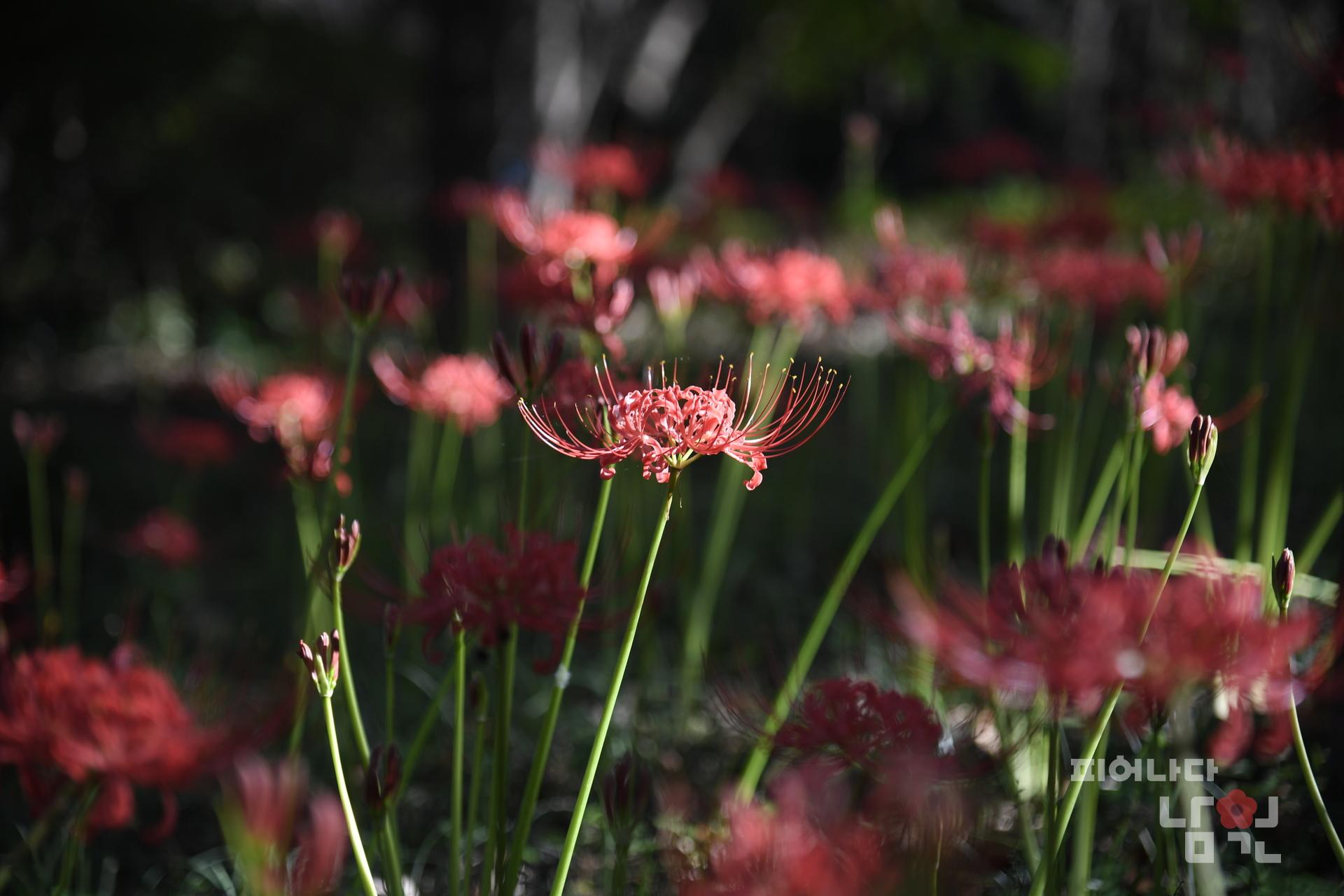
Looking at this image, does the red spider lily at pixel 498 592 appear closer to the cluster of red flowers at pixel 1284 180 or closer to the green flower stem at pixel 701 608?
the green flower stem at pixel 701 608

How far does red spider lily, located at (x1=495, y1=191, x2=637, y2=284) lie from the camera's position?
164 centimetres

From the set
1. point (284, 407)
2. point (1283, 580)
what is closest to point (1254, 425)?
point (1283, 580)

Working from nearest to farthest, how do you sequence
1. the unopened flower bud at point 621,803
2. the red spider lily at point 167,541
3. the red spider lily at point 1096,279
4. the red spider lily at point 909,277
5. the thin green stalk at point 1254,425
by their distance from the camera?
the unopened flower bud at point 621,803, the thin green stalk at point 1254,425, the red spider lily at point 909,277, the red spider lily at point 1096,279, the red spider lily at point 167,541

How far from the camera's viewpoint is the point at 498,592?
1.12 metres

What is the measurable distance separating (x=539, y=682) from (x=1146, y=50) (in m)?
10.6

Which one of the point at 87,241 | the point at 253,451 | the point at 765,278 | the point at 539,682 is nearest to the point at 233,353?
the point at 87,241

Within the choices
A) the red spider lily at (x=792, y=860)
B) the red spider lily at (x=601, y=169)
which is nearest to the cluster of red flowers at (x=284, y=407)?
the red spider lily at (x=792, y=860)

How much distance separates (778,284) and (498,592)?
1.05m

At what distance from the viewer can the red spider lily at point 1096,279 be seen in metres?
2.21

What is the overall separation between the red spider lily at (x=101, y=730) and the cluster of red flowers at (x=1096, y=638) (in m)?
0.83

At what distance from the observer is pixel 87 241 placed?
638cm

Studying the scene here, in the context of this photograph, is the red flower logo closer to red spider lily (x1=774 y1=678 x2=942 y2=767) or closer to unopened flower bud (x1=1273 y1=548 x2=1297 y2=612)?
unopened flower bud (x1=1273 y1=548 x2=1297 y2=612)

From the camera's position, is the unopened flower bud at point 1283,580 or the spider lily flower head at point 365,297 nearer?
the unopened flower bud at point 1283,580

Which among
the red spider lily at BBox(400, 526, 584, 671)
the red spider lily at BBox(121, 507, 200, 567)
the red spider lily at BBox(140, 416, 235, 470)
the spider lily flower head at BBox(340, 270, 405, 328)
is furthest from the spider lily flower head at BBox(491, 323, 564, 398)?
the red spider lily at BBox(140, 416, 235, 470)
